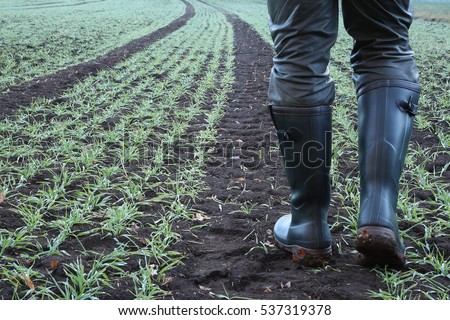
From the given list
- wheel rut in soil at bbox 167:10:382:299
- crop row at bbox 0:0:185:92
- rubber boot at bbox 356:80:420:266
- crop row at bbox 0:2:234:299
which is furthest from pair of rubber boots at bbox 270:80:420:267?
crop row at bbox 0:0:185:92

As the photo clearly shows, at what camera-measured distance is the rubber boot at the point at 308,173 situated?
1.90 m

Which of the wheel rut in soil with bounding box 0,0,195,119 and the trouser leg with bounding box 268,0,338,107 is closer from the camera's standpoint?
the trouser leg with bounding box 268,0,338,107

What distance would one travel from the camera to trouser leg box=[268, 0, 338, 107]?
1.80 meters

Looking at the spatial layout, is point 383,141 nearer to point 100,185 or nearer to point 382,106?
point 382,106

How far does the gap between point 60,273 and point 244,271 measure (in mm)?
628

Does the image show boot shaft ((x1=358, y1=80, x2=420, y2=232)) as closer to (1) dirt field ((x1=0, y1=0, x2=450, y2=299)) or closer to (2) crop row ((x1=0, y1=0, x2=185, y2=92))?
(1) dirt field ((x1=0, y1=0, x2=450, y2=299))

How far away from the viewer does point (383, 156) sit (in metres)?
1.86

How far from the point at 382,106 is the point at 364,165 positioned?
8.0 inches

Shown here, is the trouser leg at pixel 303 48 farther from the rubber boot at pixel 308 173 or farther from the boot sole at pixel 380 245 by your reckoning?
the boot sole at pixel 380 245

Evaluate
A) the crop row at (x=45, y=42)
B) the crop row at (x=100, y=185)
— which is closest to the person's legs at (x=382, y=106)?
the crop row at (x=100, y=185)

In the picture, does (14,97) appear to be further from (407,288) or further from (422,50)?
(422,50)

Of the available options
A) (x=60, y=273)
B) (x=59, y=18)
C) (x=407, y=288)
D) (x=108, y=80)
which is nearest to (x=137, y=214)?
(x=60, y=273)

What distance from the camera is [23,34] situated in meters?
12.2

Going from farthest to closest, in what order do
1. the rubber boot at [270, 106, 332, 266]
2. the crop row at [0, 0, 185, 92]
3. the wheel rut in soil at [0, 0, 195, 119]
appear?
1. the crop row at [0, 0, 185, 92]
2. the wheel rut in soil at [0, 0, 195, 119]
3. the rubber boot at [270, 106, 332, 266]
